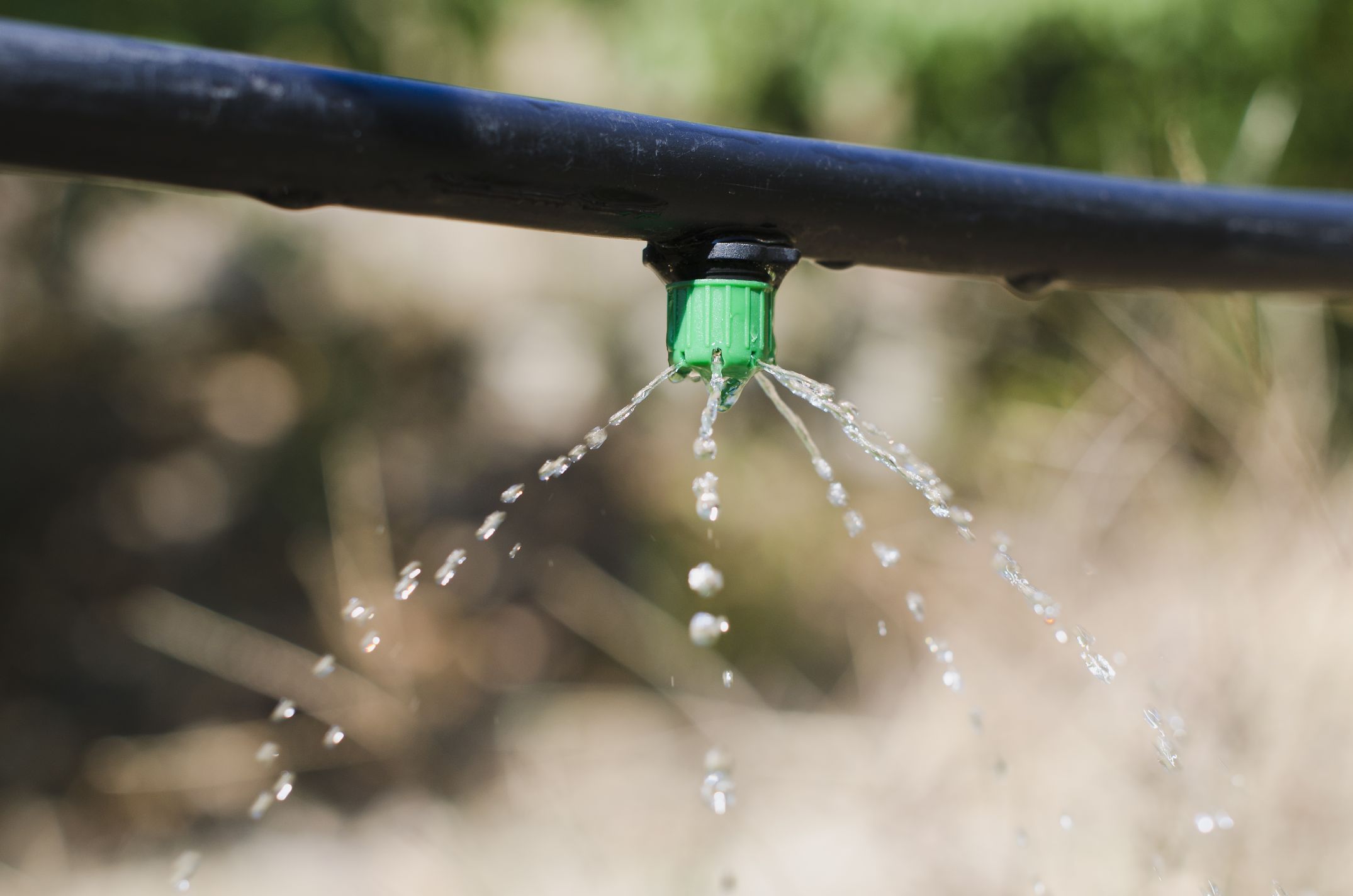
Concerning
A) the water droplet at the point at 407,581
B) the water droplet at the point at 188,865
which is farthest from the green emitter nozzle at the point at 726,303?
the water droplet at the point at 188,865

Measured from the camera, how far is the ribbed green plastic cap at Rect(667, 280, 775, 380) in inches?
29.5

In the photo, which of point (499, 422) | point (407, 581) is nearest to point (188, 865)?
point (499, 422)

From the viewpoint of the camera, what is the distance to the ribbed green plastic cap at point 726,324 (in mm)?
750

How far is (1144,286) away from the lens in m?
1.03

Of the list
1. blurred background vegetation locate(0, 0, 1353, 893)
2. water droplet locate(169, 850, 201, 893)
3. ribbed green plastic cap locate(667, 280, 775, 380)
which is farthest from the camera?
blurred background vegetation locate(0, 0, 1353, 893)

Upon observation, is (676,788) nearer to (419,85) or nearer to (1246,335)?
(1246,335)

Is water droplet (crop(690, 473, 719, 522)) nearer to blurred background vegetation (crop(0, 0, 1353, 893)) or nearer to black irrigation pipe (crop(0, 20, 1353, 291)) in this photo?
black irrigation pipe (crop(0, 20, 1353, 291))

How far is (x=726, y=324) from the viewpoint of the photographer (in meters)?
0.75

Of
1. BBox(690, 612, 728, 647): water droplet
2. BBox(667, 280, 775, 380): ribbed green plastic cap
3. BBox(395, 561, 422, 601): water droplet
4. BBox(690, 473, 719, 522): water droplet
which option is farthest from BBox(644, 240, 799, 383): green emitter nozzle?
BBox(395, 561, 422, 601): water droplet

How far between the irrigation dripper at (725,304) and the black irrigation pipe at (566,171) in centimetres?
2

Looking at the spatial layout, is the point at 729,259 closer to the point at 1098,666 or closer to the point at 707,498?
the point at 707,498

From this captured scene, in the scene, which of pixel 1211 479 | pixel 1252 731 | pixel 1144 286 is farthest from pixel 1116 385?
pixel 1144 286

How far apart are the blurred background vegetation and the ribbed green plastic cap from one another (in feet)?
7.73

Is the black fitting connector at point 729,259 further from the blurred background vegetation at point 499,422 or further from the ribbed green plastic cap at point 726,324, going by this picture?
the blurred background vegetation at point 499,422
